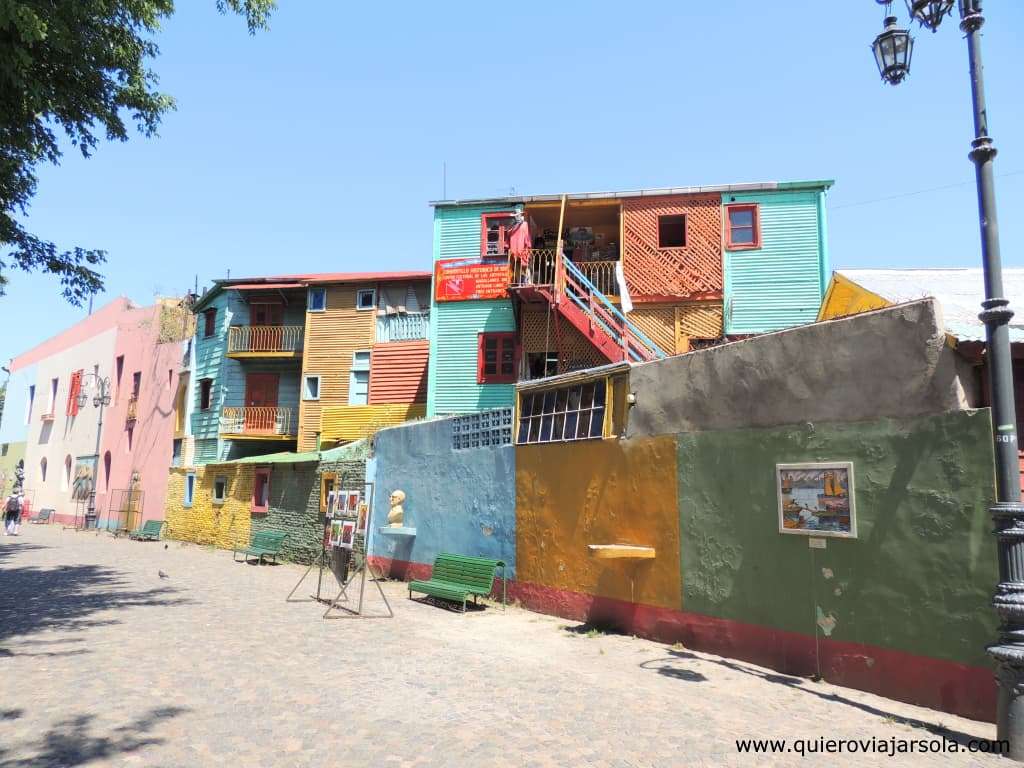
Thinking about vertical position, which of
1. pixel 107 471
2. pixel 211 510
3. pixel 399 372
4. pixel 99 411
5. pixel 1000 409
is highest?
pixel 399 372

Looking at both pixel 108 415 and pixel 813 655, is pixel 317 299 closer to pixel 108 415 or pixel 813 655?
pixel 108 415

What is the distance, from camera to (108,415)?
1361 inches

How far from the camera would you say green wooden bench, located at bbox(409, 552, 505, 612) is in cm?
1200

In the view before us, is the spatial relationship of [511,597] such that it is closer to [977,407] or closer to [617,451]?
[617,451]

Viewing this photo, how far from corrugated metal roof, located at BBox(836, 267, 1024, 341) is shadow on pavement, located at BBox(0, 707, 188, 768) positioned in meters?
7.83

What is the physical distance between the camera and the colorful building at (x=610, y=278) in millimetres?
18297

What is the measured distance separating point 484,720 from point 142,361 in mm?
31869

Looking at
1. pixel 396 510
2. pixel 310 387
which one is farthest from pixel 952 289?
pixel 310 387

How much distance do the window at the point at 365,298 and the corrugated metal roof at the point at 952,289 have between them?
1720 centimetres

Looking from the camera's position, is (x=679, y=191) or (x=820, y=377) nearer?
(x=820, y=377)

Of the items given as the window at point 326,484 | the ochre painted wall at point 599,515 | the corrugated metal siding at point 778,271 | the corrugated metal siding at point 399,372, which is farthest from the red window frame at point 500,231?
the ochre painted wall at point 599,515

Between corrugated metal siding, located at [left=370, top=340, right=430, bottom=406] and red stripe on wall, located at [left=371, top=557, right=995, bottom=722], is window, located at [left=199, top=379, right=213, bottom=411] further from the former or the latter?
red stripe on wall, located at [left=371, top=557, right=995, bottom=722]

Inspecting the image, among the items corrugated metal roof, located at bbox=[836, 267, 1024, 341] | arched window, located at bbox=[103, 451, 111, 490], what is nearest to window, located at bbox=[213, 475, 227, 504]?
arched window, located at bbox=[103, 451, 111, 490]

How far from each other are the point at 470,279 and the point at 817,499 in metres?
14.1
